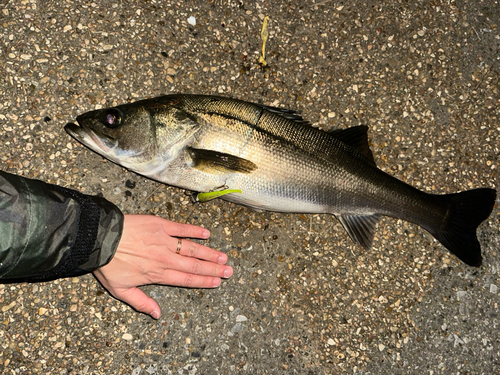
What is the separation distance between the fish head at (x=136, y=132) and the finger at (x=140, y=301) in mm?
961

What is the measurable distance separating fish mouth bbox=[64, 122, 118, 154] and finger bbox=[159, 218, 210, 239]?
660mm

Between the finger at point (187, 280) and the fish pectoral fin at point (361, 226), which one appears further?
the fish pectoral fin at point (361, 226)

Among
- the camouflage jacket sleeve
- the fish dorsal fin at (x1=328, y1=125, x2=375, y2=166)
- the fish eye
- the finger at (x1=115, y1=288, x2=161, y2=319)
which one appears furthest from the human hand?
the fish dorsal fin at (x1=328, y1=125, x2=375, y2=166)

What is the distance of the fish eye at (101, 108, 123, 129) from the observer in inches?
107

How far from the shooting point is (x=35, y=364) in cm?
289

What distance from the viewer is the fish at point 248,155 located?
2.74 meters

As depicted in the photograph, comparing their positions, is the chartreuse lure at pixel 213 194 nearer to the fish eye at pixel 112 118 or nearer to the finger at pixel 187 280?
the finger at pixel 187 280

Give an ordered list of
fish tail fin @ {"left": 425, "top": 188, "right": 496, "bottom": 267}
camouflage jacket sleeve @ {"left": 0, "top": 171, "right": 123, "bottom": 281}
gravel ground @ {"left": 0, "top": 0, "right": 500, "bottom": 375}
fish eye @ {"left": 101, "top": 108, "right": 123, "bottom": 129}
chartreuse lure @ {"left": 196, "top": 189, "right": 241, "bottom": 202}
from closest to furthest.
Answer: camouflage jacket sleeve @ {"left": 0, "top": 171, "right": 123, "bottom": 281} → fish eye @ {"left": 101, "top": 108, "right": 123, "bottom": 129} → chartreuse lure @ {"left": 196, "top": 189, "right": 241, "bottom": 202} → gravel ground @ {"left": 0, "top": 0, "right": 500, "bottom": 375} → fish tail fin @ {"left": 425, "top": 188, "right": 496, "bottom": 267}

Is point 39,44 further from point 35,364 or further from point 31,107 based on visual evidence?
point 35,364

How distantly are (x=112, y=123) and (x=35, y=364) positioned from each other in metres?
1.92

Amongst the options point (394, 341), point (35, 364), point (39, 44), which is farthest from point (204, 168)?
point (394, 341)

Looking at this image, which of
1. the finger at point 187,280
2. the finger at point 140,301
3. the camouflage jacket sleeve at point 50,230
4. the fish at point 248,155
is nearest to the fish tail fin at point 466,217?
the fish at point 248,155

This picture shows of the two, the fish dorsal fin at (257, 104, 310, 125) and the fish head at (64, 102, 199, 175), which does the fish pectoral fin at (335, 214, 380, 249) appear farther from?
the fish head at (64, 102, 199, 175)

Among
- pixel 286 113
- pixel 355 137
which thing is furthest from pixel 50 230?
pixel 355 137
